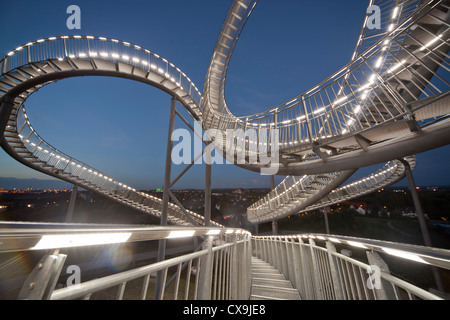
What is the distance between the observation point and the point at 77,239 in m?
0.79

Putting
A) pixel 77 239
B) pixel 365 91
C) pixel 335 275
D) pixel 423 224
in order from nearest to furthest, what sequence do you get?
pixel 77 239 → pixel 335 275 → pixel 365 91 → pixel 423 224

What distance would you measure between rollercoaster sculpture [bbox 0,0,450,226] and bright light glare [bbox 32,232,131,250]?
189 inches

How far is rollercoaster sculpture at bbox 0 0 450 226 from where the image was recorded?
402 cm

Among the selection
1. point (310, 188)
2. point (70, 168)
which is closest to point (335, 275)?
point (310, 188)

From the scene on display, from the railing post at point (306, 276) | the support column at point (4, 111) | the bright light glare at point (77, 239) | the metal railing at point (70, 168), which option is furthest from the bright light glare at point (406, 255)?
the support column at point (4, 111)

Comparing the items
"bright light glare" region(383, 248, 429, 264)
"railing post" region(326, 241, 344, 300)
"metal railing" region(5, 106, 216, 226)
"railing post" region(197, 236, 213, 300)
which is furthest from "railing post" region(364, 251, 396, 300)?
"metal railing" region(5, 106, 216, 226)

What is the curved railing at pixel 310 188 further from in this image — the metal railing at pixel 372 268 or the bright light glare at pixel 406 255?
the bright light glare at pixel 406 255

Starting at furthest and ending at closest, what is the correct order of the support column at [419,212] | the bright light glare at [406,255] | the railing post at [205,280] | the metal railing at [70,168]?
1. the metal railing at [70,168]
2. the support column at [419,212]
3. the railing post at [205,280]
4. the bright light glare at [406,255]

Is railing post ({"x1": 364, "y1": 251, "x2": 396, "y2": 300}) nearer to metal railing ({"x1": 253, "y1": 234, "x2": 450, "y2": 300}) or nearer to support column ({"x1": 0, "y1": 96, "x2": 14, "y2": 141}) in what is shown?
metal railing ({"x1": 253, "y1": 234, "x2": 450, "y2": 300})

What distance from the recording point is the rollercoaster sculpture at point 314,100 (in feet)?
13.2

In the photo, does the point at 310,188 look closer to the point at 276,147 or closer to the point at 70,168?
the point at 276,147

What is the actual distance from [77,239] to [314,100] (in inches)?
233

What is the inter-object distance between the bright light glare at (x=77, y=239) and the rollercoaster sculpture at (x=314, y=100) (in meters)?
4.80
